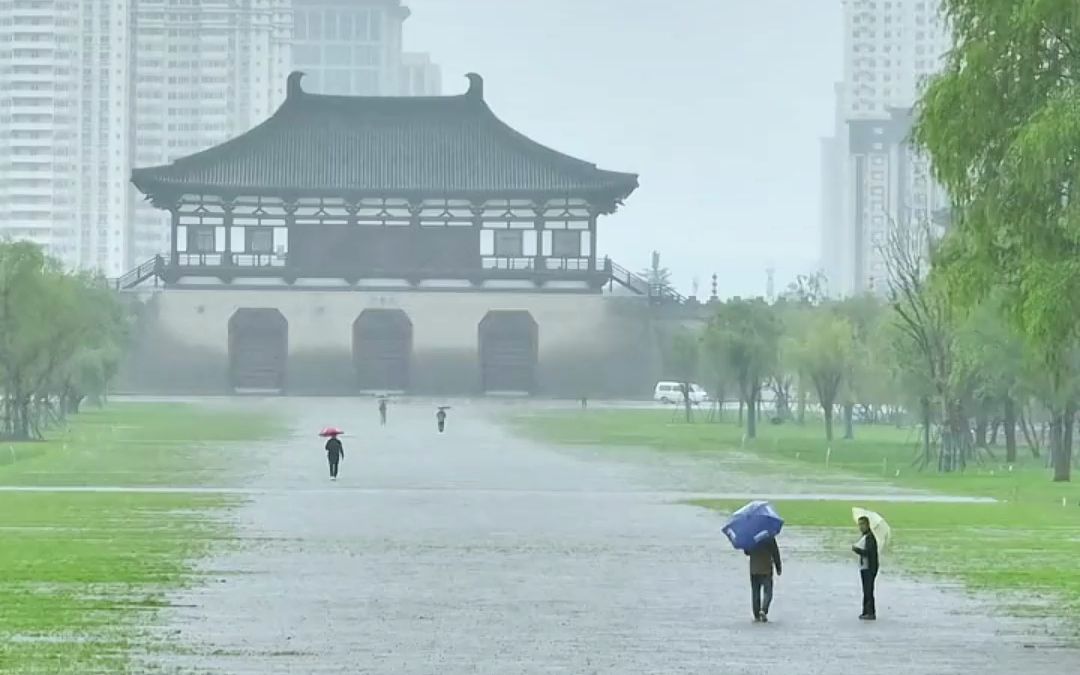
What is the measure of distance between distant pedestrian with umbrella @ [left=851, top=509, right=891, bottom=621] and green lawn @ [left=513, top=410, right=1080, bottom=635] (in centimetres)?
177

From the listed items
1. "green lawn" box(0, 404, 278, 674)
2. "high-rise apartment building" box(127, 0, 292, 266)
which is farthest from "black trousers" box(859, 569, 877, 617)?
"high-rise apartment building" box(127, 0, 292, 266)

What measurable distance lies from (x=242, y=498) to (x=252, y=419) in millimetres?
36950

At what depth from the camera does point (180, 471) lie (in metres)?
43.3

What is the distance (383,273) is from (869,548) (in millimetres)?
73962

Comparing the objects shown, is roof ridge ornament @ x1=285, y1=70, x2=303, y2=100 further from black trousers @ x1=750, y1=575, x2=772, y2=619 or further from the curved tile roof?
black trousers @ x1=750, y1=575, x2=772, y2=619

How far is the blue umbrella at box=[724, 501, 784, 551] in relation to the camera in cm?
1948

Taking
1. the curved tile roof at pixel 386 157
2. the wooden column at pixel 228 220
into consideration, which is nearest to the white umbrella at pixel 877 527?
the curved tile roof at pixel 386 157

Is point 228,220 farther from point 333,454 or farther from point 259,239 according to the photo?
point 333,454

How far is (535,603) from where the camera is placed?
21.3 metres

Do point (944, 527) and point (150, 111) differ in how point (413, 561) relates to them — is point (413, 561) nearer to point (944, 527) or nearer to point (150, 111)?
point (944, 527)

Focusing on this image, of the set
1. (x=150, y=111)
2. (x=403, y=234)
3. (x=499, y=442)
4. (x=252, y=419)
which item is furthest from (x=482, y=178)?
(x=150, y=111)

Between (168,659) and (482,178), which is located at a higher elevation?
(482,178)

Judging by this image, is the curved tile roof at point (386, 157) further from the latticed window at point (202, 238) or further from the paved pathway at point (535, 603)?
the paved pathway at point (535, 603)

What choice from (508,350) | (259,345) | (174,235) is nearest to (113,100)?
(174,235)
